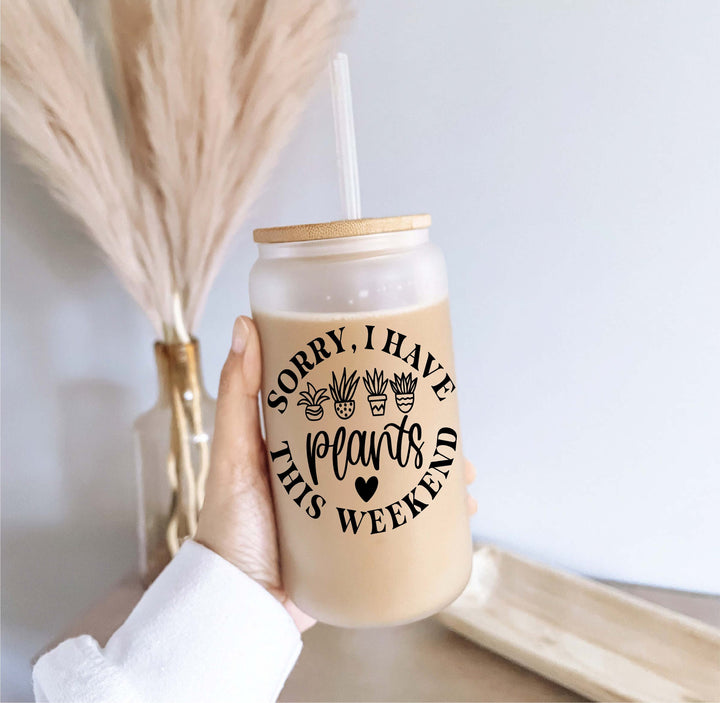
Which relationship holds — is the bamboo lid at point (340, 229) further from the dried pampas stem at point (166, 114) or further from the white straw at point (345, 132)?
the dried pampas stem at point (166, 114)

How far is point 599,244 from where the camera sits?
2.30ft

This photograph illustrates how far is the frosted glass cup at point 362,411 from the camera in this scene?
1.57 feet

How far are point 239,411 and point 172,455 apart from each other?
0.85 ft

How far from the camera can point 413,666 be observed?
0.71m

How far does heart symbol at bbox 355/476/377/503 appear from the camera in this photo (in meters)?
0.49

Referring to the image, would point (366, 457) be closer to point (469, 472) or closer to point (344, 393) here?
point (344, 393)

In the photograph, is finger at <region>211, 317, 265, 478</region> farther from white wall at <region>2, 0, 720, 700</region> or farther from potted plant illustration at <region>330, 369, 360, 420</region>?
white wall at <region>2, 0, 720, 700</region>

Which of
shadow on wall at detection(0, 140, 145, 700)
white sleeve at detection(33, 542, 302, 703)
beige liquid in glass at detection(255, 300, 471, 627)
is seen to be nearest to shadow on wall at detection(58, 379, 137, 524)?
shadow on wall at detection(0, 140, 145, 700)

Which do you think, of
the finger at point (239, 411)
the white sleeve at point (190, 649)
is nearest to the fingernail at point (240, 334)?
the finger at point (239, 411)

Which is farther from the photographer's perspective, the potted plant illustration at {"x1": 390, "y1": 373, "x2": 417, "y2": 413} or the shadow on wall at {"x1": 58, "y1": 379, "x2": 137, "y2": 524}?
the shadow on wall at {"x1": 58, "y1": 379, "x2": 137, "y2": 524}

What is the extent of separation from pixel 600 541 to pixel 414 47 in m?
0.65

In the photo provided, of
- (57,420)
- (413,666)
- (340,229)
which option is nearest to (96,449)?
(57,420)

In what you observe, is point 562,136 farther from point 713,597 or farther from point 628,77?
point 713,597

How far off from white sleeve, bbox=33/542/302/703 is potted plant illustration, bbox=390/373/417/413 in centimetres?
26
